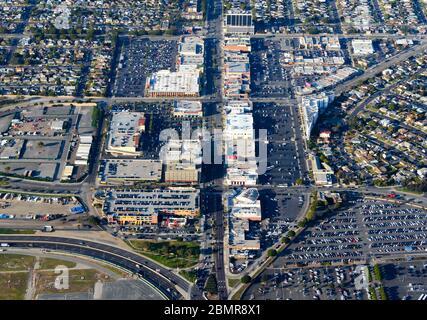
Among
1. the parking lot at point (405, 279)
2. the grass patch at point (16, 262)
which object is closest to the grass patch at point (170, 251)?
the grass patch at point (16, 262)

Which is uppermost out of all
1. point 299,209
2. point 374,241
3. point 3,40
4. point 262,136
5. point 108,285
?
point 3,40

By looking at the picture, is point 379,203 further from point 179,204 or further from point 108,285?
point 108,285

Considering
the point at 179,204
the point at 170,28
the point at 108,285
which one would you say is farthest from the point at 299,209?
the point at 170,28

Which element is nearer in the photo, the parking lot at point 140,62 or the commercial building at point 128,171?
the commercial building at point 128,171

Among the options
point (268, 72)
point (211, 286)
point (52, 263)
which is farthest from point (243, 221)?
point (268, 72)

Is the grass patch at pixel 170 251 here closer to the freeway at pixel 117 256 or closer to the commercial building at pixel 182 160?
the freeway at pixel 117 256

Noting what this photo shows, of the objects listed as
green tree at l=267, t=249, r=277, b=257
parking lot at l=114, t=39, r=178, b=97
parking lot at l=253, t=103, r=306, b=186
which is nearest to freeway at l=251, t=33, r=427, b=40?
parking lot at l=114, t=39, r=178, b=97
